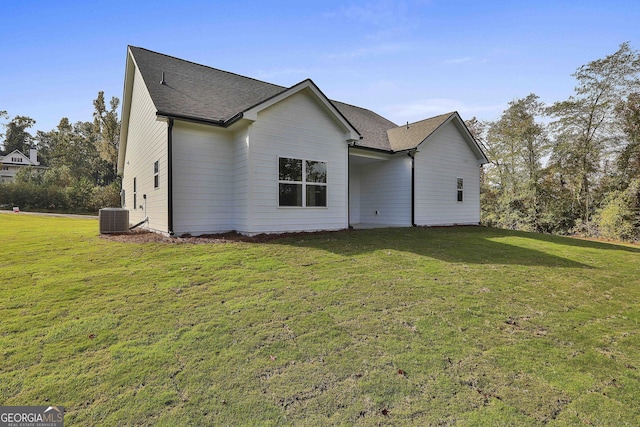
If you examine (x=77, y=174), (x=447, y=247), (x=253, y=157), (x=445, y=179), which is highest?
(x=77, y=174)

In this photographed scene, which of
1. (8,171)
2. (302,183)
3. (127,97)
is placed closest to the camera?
(302,183)

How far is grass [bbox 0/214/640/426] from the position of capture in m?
2.29

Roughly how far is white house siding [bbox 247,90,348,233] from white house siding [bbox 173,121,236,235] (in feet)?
4.23

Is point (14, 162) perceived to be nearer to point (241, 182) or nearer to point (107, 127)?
point (107, 127)

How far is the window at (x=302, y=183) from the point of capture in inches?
381

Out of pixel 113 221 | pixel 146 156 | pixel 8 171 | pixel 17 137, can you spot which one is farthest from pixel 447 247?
pixel 17 137

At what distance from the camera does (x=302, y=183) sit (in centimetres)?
1005

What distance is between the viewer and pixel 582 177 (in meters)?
18.6

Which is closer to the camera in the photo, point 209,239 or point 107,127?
point 209,239

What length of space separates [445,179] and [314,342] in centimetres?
1320

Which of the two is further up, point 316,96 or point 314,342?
point 316,96

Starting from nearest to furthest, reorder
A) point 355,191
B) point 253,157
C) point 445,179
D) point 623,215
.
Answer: point 253,157
point 445,179
point 355,191
point 623,215

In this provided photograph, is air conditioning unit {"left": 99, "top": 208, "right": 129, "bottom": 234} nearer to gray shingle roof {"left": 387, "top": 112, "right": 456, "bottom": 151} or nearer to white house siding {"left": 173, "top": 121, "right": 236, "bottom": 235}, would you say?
white house siding {"left": 173, "top": 121, "right": 236, "bottom": 235}

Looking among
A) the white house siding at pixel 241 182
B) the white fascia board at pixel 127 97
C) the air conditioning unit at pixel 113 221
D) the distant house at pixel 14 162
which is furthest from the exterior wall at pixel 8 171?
the white house siding at pixel 241 182
